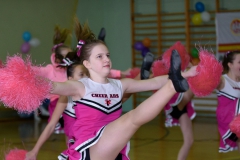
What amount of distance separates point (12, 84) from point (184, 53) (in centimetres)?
258

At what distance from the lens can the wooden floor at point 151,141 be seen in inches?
249

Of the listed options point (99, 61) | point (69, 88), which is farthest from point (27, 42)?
point (69, 88)

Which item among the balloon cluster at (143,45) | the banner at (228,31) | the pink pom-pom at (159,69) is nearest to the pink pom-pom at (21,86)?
the pink pom-pom at (159,69)

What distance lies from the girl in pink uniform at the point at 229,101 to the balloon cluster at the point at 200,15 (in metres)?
5.01

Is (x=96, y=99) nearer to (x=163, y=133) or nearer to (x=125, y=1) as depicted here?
(x=163, y=133)

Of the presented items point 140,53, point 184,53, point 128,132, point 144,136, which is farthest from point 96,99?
point 140,53

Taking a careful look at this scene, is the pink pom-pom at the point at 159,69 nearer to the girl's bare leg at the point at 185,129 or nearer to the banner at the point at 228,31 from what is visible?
the girl's bare leg at the point at 185,129

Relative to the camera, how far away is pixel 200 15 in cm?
1006

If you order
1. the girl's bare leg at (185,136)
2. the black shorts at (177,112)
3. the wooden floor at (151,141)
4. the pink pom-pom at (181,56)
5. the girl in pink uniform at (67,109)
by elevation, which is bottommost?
the wooden floor at (151,141)

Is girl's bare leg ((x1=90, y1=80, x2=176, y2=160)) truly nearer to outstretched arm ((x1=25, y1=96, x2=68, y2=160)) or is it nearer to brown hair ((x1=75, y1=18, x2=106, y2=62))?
brown hair ((x1=75, y1=18, x2=106, y2=62))

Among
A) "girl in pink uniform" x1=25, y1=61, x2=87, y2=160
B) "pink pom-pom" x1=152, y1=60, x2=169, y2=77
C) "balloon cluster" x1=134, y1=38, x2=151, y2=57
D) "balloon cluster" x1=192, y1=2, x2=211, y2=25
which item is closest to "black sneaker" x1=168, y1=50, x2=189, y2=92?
"girl in pink uniform" x1=25, y1=61, x2=87, y2=160

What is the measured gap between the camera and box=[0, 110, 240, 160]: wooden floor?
6320mm

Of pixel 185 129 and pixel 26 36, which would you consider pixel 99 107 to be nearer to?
pixel 185 129

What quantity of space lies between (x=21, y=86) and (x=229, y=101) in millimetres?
2631
